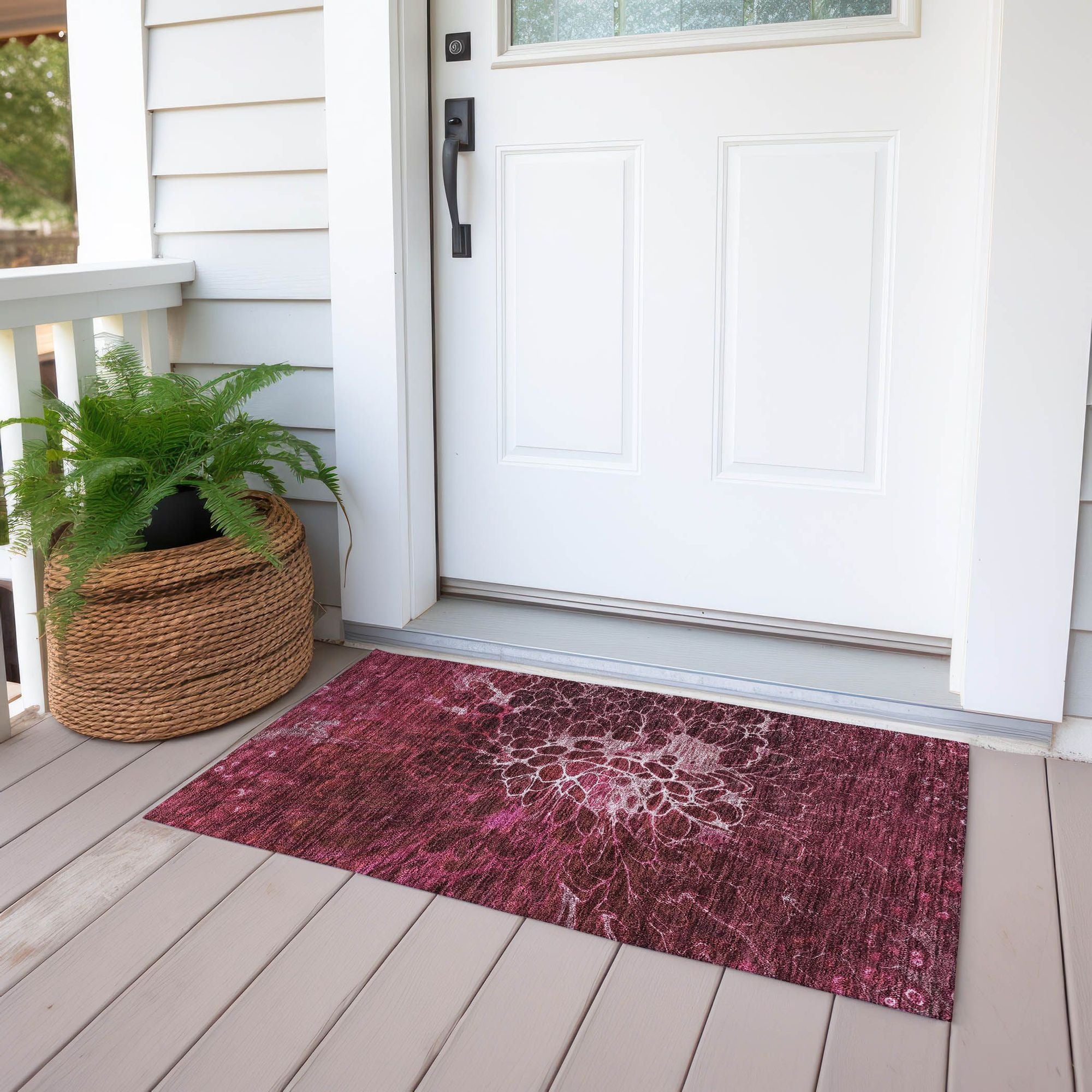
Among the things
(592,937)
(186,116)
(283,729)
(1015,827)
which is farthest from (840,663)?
(186,116)

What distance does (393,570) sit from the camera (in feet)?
7.30

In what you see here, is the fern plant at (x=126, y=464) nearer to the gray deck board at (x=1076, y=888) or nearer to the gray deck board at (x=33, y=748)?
the gray deck board at (x=33, y=748)

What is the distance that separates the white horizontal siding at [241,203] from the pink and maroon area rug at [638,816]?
0.95 m

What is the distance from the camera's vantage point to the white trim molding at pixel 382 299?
2010 mm

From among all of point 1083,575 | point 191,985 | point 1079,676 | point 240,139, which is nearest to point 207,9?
point 240,139

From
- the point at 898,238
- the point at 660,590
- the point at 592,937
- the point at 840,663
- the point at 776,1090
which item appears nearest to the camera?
the point at 776,1090

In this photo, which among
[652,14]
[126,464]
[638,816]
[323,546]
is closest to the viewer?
[638,816]

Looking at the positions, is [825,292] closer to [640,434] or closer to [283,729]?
[640,434]

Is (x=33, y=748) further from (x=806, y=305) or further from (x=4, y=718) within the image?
(x=806, y=305)

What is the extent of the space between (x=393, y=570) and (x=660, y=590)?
1.83 feet

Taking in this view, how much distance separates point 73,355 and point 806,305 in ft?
4.56

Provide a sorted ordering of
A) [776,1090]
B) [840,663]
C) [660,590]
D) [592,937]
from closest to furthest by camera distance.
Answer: [776,1090] → [592,937] → [840,663] → [660,590]

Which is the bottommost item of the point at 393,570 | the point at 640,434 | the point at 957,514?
the point at 393,570

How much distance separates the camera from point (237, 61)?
2.12 meters
